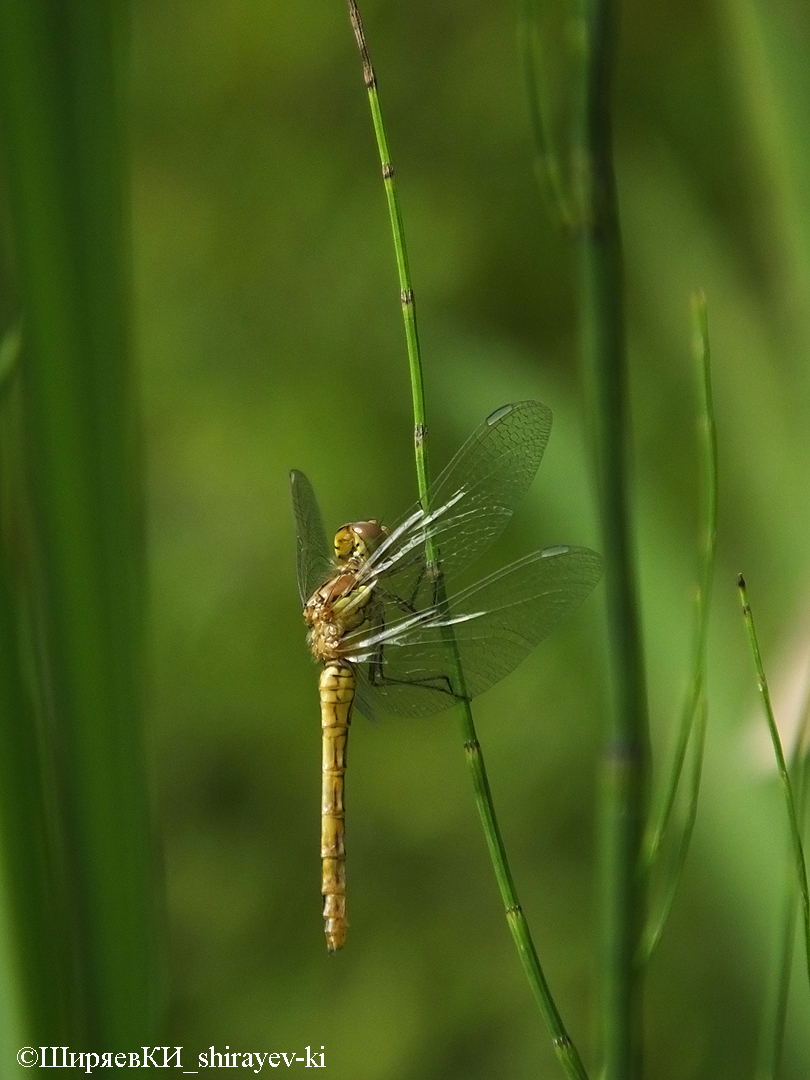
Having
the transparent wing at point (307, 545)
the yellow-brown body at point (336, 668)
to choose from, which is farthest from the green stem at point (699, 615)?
the transparent wing at point (307, 545)

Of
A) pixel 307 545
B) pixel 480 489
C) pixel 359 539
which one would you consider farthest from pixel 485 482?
pixel 307 545

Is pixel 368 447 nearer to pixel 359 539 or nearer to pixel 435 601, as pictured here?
pixel 359 539

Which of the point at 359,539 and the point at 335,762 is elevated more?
the point at 359,539

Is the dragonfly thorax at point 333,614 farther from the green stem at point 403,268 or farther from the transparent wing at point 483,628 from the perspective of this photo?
the green stem at point 403,268

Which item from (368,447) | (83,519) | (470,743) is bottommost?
(470,743)

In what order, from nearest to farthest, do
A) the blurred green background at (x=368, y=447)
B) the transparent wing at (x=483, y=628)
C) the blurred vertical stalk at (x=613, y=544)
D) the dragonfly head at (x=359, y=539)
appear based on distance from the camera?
the blurred vertical stalk at (x=613, y=544) < the transparent wing at (x=483, y=628) < the dragonfly head at (x=359, y=539) < the blurred green background at (x=368, y=447)

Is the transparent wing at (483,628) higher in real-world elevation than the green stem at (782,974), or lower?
higher

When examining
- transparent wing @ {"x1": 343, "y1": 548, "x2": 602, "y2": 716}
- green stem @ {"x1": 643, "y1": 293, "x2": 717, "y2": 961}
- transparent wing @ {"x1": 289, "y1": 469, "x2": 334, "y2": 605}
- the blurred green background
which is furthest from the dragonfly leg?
the blurred green background
